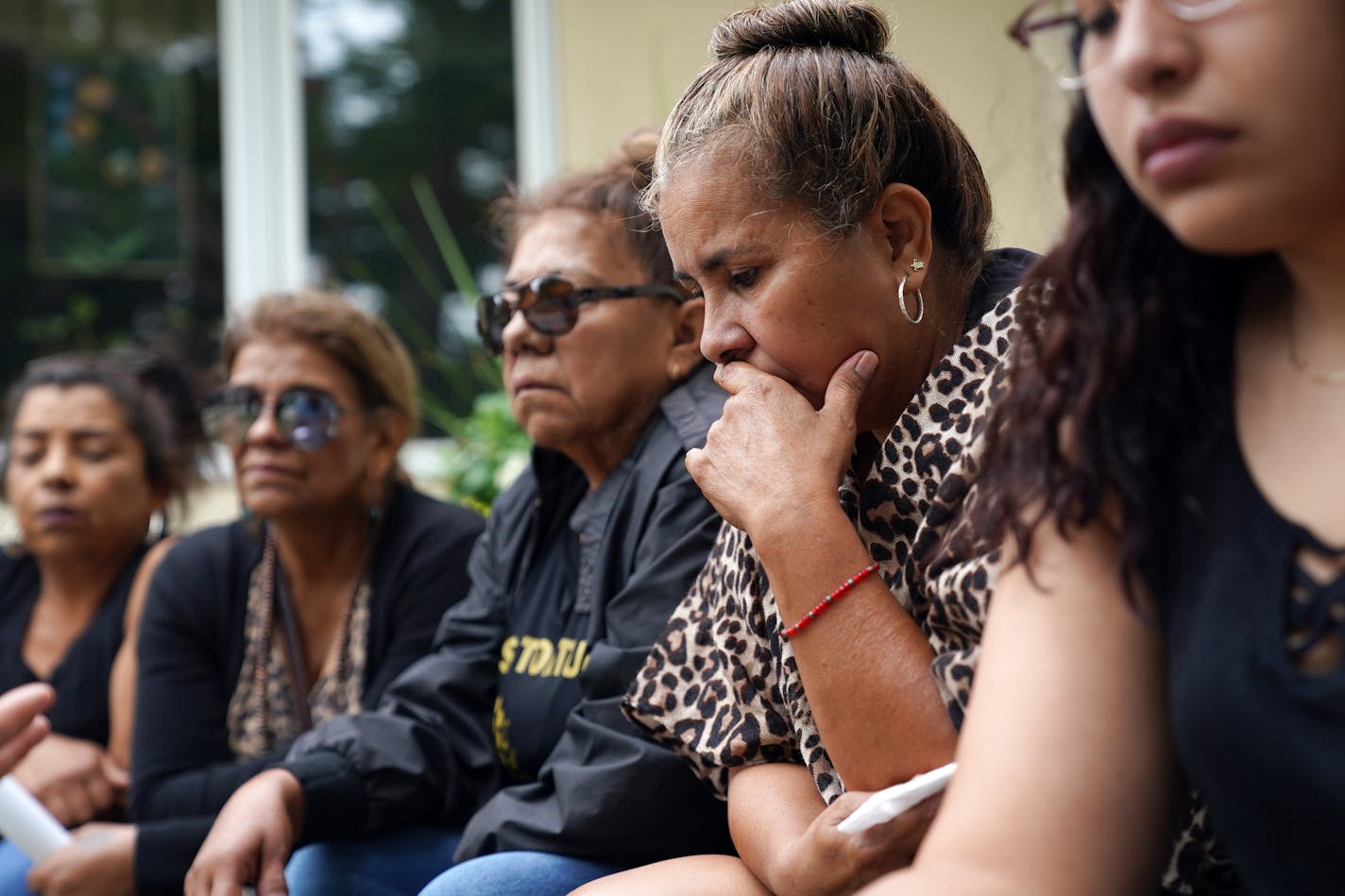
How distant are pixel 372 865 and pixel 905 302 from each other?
1607 mm

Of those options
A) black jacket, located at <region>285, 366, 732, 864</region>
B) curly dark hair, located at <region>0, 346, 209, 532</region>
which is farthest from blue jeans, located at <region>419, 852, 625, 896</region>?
curly dark hair, located at <region>0, 346, 209, 532</region>

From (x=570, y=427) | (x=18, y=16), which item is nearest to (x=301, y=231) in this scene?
(x=18, y=16)

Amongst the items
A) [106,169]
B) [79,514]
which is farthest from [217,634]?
[106,169]

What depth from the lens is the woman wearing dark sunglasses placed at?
268 centimetres

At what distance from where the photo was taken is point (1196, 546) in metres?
1.38

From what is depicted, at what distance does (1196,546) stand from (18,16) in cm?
605

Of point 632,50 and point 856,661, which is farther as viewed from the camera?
point 632,50

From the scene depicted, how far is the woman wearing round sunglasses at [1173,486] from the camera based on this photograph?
1.24 metres

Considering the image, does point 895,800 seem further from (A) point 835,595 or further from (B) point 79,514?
(B) point 79,514

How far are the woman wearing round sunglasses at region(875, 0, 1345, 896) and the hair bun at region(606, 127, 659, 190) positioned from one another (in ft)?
5.32

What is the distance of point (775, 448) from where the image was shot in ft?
6.74

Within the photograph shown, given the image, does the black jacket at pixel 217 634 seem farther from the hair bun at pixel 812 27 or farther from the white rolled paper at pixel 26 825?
the hair bun at pixel 812 27

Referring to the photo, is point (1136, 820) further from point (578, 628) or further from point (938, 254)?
point (578, 628)

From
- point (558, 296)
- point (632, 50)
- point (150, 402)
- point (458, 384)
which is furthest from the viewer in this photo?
point (458, 384)
